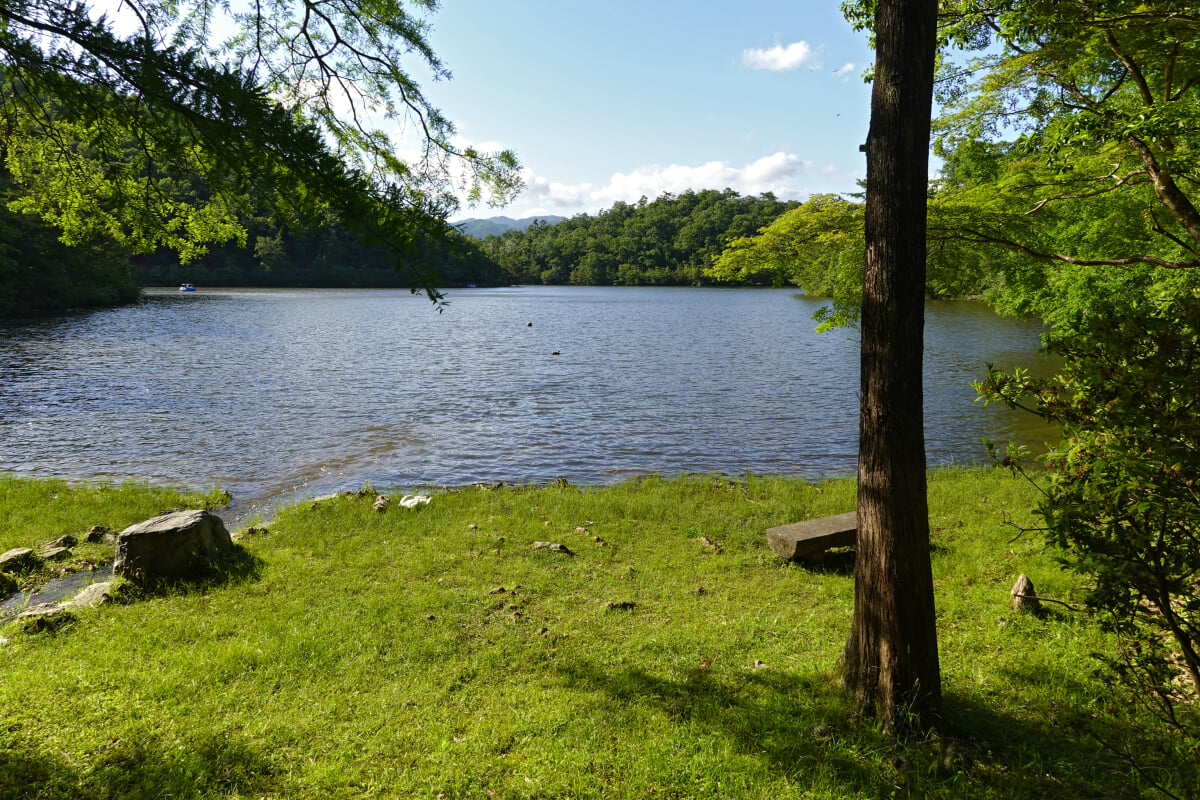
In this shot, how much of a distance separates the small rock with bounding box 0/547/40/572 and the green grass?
2810 millimetres

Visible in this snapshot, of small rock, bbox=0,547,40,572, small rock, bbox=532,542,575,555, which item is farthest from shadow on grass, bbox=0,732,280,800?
small rock, bbox=0,547,40,572

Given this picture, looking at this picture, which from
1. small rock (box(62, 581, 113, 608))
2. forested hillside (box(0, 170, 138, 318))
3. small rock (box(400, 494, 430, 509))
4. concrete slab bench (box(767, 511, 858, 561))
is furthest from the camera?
forested hillside (box(0, 170, 138, 318))

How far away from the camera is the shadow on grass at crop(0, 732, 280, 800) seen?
401 cm

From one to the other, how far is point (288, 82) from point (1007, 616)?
9107 mm

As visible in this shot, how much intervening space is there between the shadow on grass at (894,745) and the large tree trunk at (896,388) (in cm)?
25

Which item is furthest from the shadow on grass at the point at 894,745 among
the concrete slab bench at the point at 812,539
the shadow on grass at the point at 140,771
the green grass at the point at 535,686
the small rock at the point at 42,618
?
the small rock at the point at 42,618

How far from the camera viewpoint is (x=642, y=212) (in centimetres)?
19738

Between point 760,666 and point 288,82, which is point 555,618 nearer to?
point 760,666

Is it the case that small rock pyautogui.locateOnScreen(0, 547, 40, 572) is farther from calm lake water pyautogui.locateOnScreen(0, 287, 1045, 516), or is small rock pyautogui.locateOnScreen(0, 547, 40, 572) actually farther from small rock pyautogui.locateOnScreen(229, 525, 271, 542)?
calm lake water pyautogui.locateOnScreen(0, 287, 1045, 516)

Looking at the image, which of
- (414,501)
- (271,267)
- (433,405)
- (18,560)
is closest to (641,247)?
(271,267)

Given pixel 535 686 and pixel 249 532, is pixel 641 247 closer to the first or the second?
pixel 249 532

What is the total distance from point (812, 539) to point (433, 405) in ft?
61.0

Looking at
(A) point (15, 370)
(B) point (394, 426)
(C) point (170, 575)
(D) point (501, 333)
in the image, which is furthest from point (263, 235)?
(C) point (170, 575)

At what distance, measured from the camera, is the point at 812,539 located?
9.12 metres
